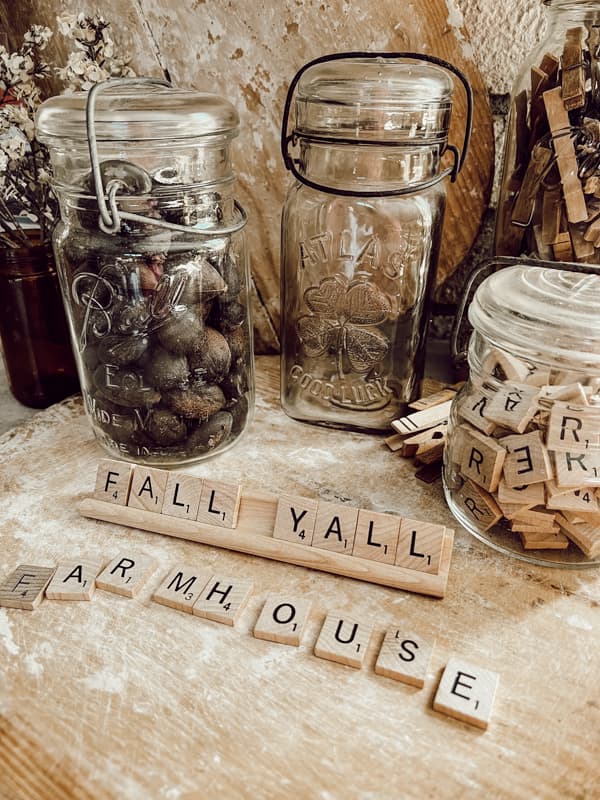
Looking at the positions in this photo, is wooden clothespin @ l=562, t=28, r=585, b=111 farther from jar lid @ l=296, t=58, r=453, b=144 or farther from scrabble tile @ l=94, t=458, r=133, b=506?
scrabble tile @ l=94, t=458, r=133, b=506

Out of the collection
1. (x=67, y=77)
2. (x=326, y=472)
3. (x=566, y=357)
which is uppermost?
(x=67, y=77)

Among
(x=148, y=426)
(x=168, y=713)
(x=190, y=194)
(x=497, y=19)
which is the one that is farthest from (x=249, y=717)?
(x=497, y=19)

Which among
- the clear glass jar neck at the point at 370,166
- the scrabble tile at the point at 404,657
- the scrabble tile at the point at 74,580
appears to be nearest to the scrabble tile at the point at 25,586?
the scrabble tile at the point at 74,580

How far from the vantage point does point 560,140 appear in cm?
77

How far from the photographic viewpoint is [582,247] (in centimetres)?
80

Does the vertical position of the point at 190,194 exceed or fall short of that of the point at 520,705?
it exceeds it

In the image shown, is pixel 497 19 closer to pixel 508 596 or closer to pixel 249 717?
pixel 508 596

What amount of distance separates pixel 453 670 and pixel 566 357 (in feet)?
1.01

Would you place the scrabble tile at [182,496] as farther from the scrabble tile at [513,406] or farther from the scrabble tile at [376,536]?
the scrabble tile at [513,406]

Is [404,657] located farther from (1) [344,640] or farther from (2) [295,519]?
(2) [295,519]

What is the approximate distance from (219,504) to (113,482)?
13cm

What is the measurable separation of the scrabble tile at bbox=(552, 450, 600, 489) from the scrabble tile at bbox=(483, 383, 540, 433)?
5 centimetres

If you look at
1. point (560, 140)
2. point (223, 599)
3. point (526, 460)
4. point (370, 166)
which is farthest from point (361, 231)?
A: point (223, 599)

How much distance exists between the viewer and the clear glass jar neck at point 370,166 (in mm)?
790
